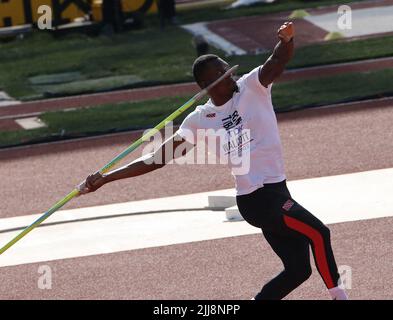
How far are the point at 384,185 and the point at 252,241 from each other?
2042mm

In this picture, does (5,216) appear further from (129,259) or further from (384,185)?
(384,185)

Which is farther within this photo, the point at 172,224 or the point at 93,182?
the point at 172,224

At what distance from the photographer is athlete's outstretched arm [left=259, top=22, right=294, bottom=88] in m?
7.27

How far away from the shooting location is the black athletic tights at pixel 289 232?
23.9 feet

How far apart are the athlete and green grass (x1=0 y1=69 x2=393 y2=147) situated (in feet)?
27.8

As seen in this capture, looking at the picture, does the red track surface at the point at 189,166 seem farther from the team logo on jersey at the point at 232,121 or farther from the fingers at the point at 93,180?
the team logo on jersey at the point at 232,121

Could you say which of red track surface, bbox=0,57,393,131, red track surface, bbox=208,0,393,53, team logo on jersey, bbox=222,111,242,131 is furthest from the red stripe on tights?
red track surface, bbox=208,0,393,53

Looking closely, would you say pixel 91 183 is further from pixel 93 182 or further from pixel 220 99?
pixel 220 99

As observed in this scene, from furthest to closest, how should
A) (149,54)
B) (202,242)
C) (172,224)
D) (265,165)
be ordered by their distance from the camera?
(149,54) → (172,224) → (202,242) → (265,165)

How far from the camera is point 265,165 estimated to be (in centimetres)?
742

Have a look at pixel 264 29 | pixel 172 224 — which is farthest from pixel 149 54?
pixel 172 224

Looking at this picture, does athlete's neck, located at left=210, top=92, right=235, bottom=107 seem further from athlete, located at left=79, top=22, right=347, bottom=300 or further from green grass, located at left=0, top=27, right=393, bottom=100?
green grass, located at left=0, top=27, right=393, bottom=100

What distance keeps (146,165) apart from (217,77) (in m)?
0.84
